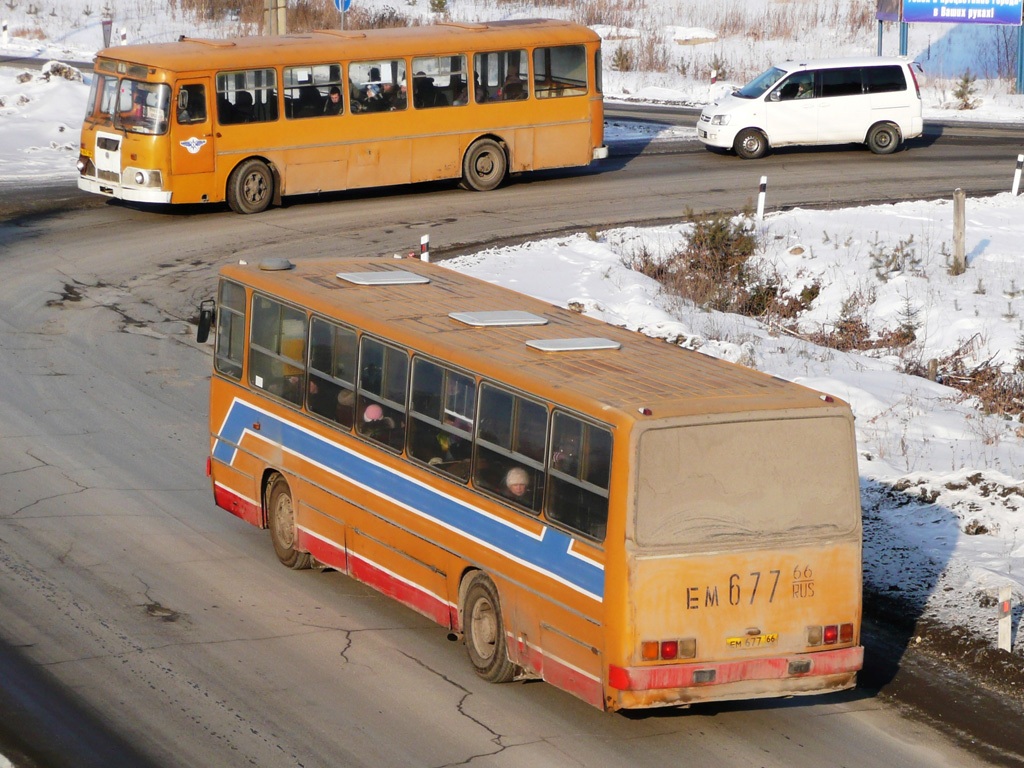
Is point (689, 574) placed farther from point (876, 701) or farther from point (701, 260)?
point (701, 260)

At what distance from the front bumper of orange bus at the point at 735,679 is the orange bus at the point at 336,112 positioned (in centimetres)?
1754

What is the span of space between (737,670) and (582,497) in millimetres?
1388

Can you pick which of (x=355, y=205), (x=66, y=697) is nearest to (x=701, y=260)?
(x=355, y=205)

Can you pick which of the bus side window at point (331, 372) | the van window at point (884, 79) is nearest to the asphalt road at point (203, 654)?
the bus side window at point (331, 372)

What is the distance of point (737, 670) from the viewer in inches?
366

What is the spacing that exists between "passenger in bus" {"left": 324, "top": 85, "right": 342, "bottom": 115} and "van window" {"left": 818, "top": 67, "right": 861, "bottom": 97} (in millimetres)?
10530

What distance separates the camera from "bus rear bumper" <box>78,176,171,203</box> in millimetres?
24734

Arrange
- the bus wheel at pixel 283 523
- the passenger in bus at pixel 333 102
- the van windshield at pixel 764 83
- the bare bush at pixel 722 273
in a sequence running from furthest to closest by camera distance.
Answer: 1. the van windshield at pixel 764 83
2. the passenger in bus at pixel 333 102
3. the bare bush at pixel 722 273
4. the bus wheel at pixel 283 523

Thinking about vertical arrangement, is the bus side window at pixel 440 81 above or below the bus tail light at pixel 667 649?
above

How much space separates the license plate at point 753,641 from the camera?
9281 millimetres

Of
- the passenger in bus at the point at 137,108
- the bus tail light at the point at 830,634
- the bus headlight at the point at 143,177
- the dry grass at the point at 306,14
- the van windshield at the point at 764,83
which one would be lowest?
the bus tail light at the point at 830,634

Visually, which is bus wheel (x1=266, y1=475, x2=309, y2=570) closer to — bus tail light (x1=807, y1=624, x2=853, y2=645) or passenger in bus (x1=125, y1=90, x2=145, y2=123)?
bus tail light (x1=807, y1=624, x2=853, y2=645)

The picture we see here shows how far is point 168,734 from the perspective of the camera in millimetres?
9289

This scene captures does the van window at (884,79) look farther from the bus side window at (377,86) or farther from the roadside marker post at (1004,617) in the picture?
the roadside marker post at (1004,617)
